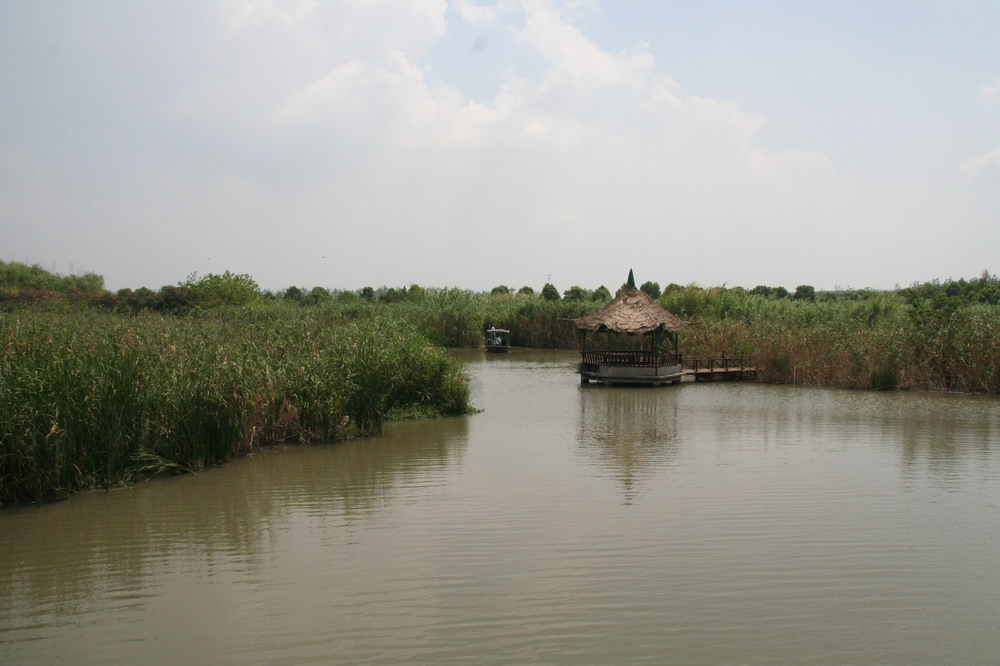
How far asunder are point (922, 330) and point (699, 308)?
48.7ft

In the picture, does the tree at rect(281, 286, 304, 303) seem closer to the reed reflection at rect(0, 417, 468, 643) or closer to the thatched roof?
the thatched roof

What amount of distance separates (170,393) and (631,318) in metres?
17.4

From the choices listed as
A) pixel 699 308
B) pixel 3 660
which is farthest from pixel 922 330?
pixel 3 660

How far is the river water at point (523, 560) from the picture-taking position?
5227 mm

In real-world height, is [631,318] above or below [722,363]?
above

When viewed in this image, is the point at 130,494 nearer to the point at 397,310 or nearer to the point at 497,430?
the point at 497,430

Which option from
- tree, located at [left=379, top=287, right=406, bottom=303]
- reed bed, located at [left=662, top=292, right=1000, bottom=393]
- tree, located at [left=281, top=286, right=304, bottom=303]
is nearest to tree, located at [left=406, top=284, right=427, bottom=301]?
tree, located at [left=379, top=287, right=406, bottom=303]

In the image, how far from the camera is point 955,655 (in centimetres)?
511

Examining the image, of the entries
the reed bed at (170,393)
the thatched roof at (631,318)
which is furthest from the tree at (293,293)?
the reed bed at (170,393)

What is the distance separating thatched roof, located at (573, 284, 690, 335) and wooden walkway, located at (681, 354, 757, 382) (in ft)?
5.44

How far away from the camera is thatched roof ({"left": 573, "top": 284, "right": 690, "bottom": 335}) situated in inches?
982

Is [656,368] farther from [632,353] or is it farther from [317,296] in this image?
[317,296]

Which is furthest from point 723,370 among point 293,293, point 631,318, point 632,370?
A: point 293,293

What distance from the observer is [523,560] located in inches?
267
